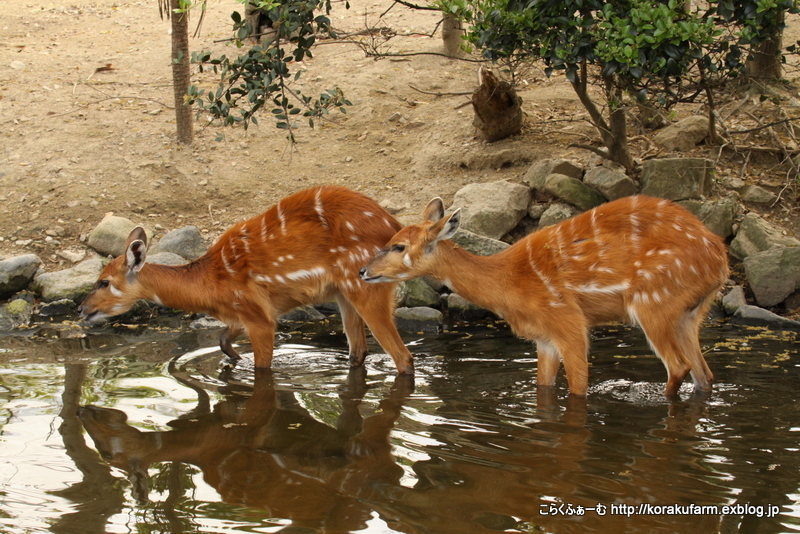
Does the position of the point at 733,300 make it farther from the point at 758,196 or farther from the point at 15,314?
the point at 15,314

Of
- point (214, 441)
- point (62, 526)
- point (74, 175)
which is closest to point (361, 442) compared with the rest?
point (214, 441)

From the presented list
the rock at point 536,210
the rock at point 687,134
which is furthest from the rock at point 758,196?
the rock at point 536,210

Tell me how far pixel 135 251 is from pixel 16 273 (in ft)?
7.54

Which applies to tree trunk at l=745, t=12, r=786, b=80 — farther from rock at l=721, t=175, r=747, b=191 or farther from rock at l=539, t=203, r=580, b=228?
rock at l=539, t=203, r=580, b=228

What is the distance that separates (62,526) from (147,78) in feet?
32.2

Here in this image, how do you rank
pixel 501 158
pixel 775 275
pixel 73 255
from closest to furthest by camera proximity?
pixel 775 275 → pixel 73 255 → pixel 501 158

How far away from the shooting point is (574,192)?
27.1 ft

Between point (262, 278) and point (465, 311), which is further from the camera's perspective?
point (465, 311)

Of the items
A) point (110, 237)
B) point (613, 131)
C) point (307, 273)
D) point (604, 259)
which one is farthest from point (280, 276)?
point (613, 131)

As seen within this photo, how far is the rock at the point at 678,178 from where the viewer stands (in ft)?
26.7

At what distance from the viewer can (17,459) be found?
418 centimetres

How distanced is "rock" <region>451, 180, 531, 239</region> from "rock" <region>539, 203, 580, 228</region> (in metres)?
0.28

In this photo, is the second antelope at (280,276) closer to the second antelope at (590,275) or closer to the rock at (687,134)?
the second antelope at (590,275)

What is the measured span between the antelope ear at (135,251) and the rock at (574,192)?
4.13 metres
